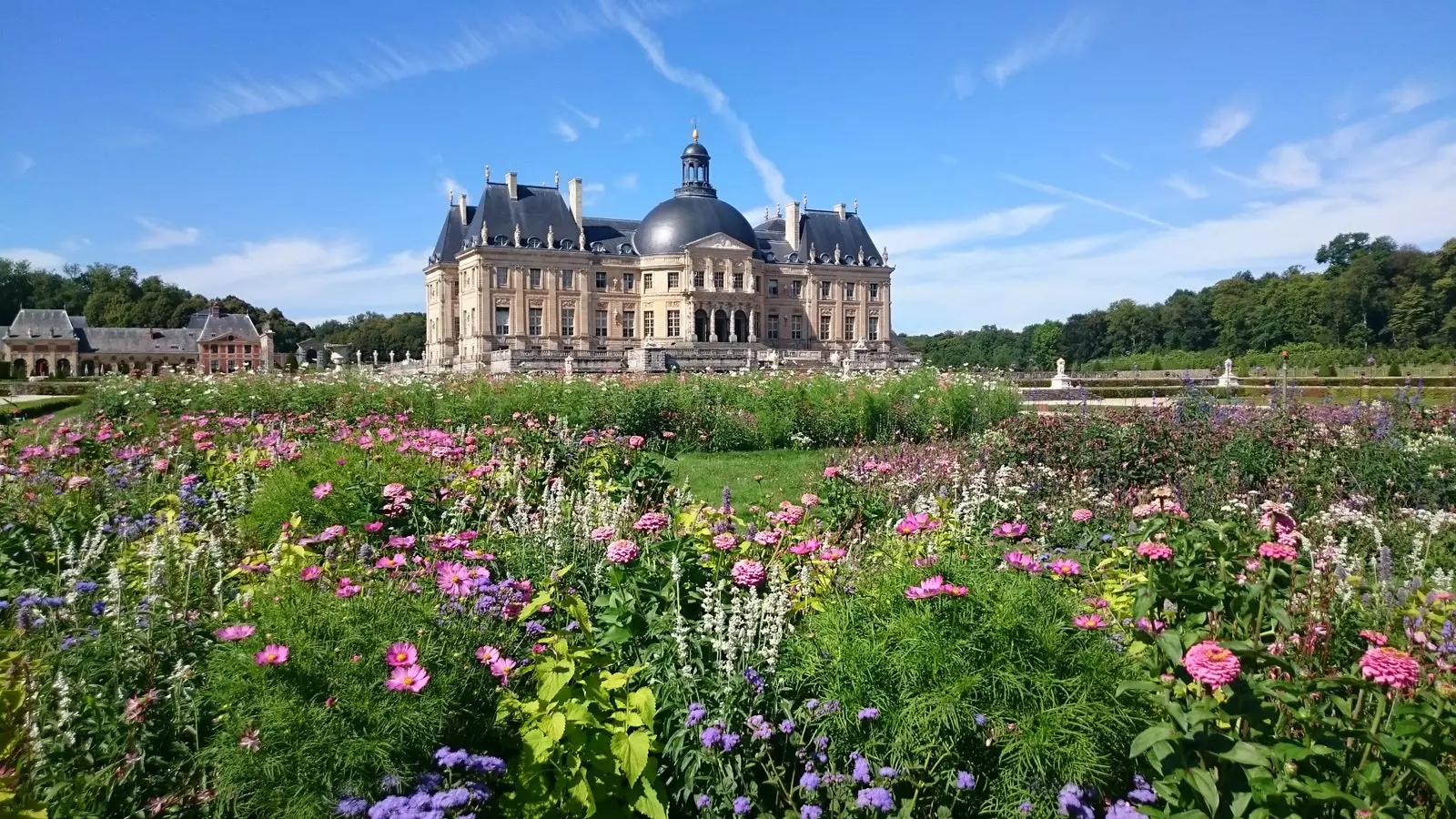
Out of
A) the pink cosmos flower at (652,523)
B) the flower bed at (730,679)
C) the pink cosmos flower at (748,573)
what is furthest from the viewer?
the pink cosmos flower at (652,523)

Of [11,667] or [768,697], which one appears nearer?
[11,667]

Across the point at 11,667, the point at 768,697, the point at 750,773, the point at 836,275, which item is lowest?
the point at 750,773

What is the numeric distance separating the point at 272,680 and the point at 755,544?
82.3 inches

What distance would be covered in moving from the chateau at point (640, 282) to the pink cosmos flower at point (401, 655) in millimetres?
43904

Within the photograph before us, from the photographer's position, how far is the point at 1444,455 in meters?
7.05

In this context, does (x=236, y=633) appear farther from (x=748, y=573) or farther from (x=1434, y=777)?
(x=1434, y=777)

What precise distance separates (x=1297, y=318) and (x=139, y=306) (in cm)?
8269

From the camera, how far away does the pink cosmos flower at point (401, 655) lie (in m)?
2.36

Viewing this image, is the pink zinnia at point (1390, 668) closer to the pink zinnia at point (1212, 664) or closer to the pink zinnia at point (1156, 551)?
the pink zinnia at point (1212, 664)

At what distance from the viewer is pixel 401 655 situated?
2.38 m

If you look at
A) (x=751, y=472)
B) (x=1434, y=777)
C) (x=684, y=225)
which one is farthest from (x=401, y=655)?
(x=684, y=225)

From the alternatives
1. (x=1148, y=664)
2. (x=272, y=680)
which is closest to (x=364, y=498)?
(x=272, y=680)

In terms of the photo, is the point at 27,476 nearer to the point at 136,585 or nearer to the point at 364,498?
the point at 364,498

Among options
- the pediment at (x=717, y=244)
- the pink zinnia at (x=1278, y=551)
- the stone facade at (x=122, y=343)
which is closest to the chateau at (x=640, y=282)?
the pediment at (x=717, y=244)
